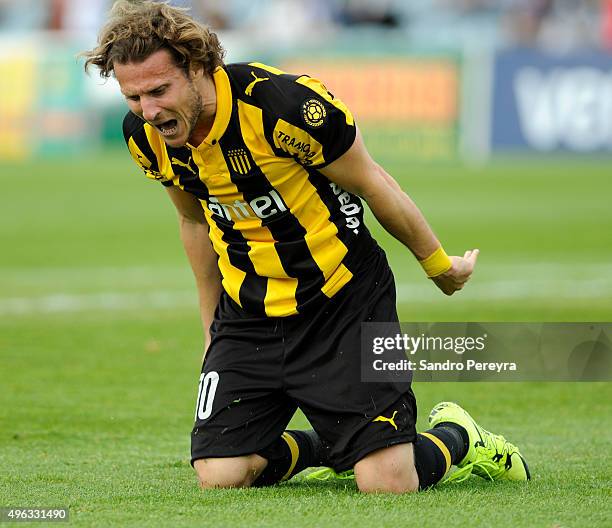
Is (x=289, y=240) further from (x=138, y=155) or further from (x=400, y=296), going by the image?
(x=400, y=296)

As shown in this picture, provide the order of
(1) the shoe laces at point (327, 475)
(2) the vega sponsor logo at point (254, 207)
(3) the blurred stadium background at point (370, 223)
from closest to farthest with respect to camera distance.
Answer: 1. (2) the vega sponsor logo at point (254, 207)
2. (1) the shoe laces at point (327, 475)
3. (3) the blurred stadium background at point (370, 223)

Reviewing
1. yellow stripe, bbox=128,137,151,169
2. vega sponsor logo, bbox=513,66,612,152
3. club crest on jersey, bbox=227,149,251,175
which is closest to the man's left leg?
club crest on jersey, bbox=227,149,251,175

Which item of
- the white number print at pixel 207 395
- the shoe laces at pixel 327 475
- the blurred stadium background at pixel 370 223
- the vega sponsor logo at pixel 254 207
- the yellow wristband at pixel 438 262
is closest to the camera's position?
the vega sponsor logo at pixel 254 207

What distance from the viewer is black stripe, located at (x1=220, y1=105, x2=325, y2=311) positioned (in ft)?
17.3

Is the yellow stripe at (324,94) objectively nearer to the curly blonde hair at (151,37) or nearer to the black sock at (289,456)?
the curly blonde hair at (151,37)

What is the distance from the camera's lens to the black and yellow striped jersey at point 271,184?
201 inches

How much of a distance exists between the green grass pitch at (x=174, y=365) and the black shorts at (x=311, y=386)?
22 centimetres

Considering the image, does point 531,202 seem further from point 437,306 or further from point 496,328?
point 496,328

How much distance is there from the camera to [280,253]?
5414mm

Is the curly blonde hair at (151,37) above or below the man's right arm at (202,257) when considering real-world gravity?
above

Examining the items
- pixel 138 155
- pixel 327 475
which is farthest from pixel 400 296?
pixel 138 155

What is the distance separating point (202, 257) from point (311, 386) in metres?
0.88

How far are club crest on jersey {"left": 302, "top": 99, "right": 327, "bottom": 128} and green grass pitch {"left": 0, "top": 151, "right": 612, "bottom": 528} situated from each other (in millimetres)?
1405

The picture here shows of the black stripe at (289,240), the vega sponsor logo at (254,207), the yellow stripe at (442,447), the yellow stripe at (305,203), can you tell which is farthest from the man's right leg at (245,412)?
the yellow stripe at (442,447)
